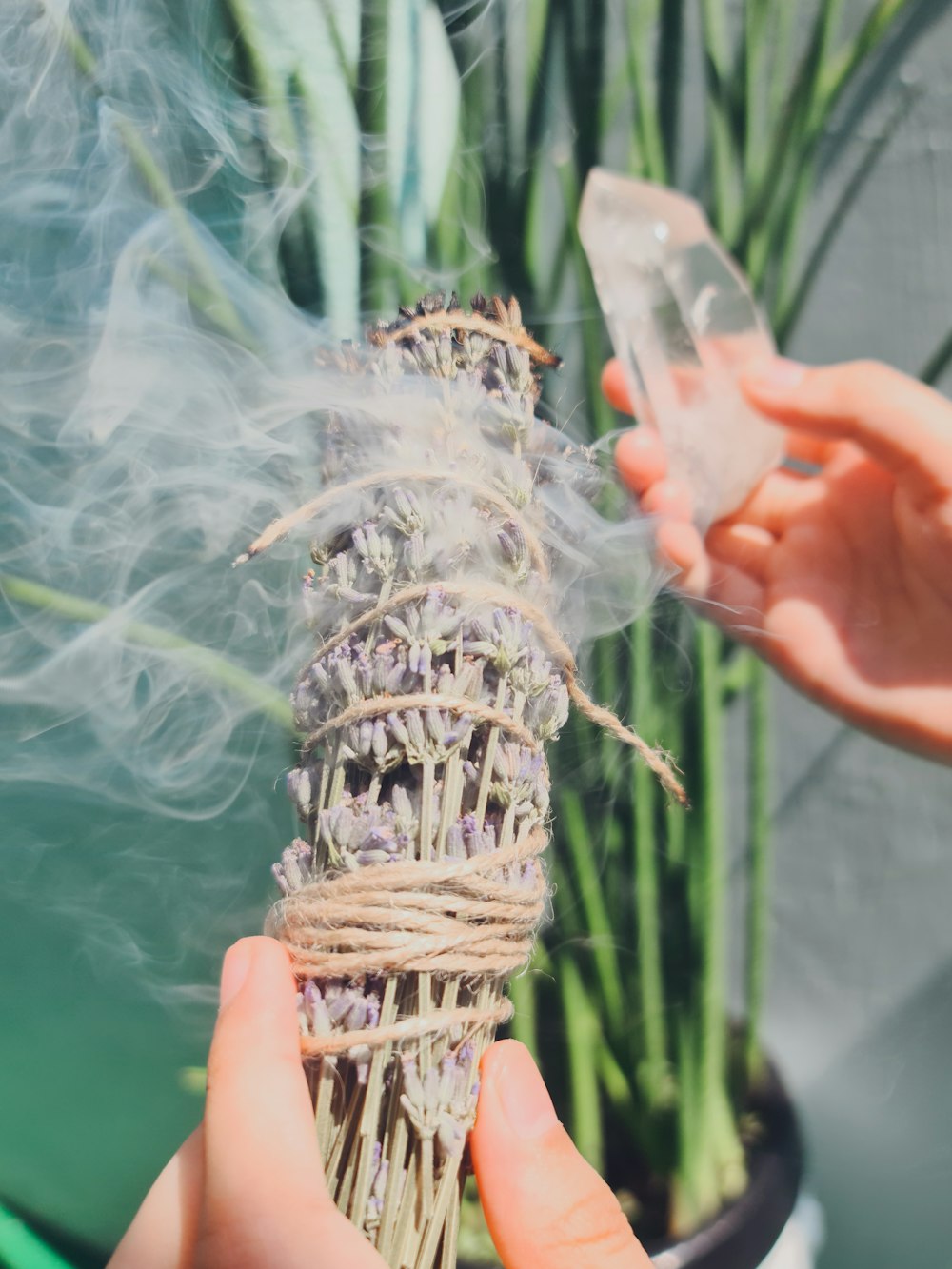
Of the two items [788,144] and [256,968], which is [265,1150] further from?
[788,144]

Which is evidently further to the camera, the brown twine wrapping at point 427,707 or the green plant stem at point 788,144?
the green plant stem at point 788,144

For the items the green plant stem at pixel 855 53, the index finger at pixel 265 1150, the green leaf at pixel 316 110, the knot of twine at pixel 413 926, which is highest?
the green plant stem at pixel 855 53

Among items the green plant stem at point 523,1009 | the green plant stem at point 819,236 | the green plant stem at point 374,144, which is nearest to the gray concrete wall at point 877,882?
the green plant stem at point 819,236

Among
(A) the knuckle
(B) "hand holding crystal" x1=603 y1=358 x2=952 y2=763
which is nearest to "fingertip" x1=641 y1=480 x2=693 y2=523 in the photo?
(B) "hand holding crystal" x1=603 y1=358 x2=952 y2=763

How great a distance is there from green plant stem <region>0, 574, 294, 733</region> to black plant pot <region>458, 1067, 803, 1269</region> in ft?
1.36

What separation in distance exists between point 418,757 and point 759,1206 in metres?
0.51

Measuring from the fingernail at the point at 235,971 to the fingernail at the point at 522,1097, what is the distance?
0.43 ft

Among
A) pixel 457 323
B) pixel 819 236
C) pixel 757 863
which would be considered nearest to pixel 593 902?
pixel 757 863

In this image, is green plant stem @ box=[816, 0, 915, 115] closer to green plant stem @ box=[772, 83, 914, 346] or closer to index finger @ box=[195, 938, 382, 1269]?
green plant stem @ box=[772, 83, 914, 346]

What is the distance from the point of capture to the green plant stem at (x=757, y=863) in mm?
692

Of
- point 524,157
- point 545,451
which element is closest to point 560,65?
point 524,157

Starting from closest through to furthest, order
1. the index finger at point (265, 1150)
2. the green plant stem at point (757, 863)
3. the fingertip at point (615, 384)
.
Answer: the index finger at point (265, 1150), the fingertip at point (615, 384), the green plant stem at point (757, 863)

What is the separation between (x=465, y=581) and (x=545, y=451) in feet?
0.40

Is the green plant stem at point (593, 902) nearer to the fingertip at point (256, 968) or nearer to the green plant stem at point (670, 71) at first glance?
the fingertip at point (256, 968)
